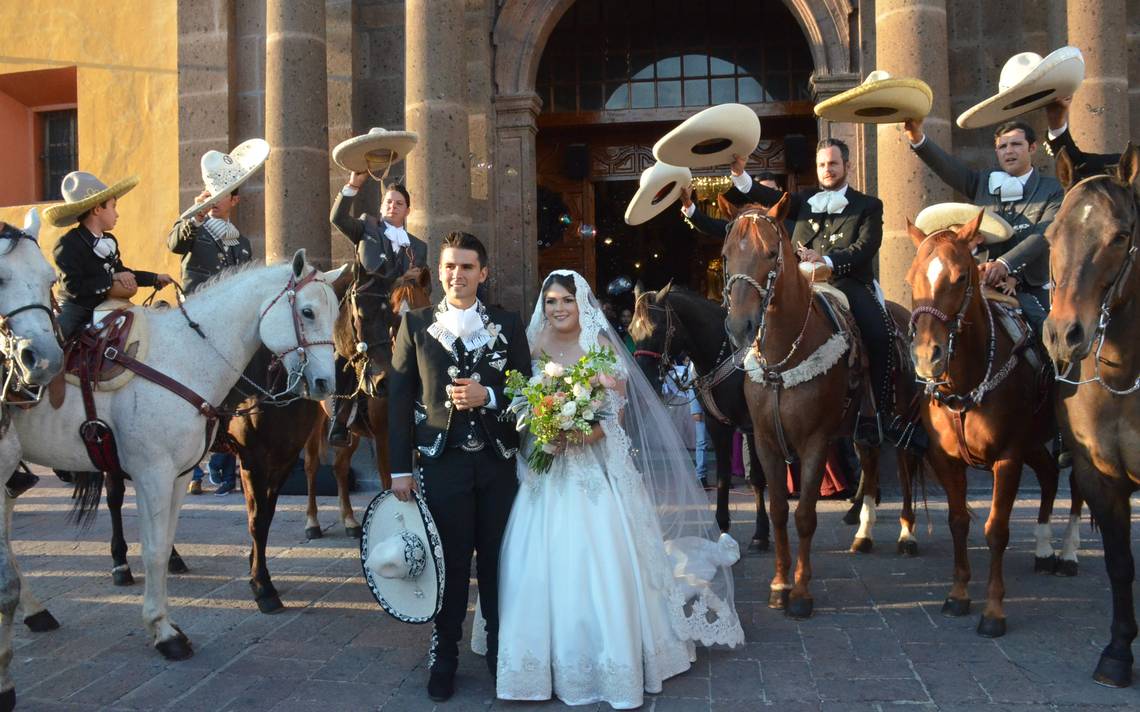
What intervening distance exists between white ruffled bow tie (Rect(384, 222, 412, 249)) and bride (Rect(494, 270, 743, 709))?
3.06 meters

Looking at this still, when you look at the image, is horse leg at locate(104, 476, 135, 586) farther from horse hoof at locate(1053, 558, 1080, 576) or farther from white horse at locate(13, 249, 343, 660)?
horse hoof at locate(1053, 558, 1080, 576)

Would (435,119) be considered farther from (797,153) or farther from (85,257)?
(797,153)

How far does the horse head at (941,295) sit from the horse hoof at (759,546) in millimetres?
2541

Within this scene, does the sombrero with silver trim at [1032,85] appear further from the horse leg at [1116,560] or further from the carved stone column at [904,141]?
the carved stone column at [904,141]

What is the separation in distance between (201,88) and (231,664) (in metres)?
8.51

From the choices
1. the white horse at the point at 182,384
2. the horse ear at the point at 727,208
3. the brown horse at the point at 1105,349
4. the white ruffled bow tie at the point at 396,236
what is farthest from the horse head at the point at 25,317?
the brown horse at the point at 1105,349

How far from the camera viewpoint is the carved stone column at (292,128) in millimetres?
9594

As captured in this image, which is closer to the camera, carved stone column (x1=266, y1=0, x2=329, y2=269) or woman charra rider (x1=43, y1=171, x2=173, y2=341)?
woman charra rider (x1=43, y1=171, x2=173, y2=341)

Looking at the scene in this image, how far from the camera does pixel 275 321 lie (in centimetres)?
489

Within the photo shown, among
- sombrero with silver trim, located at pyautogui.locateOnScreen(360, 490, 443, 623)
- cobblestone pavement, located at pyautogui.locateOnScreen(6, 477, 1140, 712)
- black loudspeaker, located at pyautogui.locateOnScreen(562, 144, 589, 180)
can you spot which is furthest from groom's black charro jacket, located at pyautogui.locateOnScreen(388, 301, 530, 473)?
black loudspeaker, located at pyautogui.locateOnScreen(562, 144, 589, 180)

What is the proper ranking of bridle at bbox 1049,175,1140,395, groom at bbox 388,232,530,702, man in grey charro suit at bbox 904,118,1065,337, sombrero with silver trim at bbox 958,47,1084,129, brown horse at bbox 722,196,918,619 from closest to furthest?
1. bridle at bbox 1049,175,1140,395
2. groom at bbox 388,232,530,702
3. sombrero with silver trim at bbox 958,47,1084,129
4. brown horse at bbox 722,196,918,619
5. man in grey charro suit at bbox 904,118,1065,337

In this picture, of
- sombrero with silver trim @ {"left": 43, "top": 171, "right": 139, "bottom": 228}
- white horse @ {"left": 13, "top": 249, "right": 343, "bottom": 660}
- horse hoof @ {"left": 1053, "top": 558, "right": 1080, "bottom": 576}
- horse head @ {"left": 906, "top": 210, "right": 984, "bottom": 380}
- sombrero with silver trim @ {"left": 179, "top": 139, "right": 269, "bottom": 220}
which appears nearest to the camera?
horse head @ {"left": 906, "top": 210, "right": 984, "bottom": 380}

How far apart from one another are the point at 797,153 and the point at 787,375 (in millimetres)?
7416

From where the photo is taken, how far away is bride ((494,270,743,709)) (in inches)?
156
